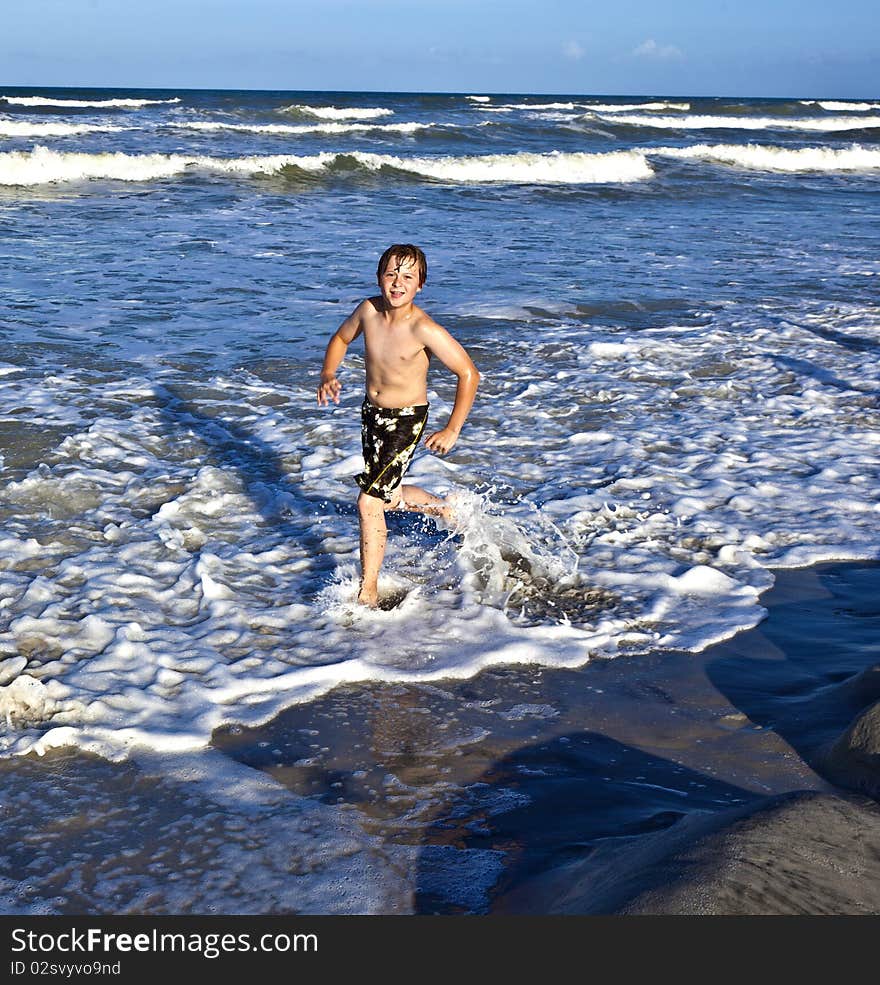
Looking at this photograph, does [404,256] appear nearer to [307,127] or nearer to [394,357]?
[394,357]

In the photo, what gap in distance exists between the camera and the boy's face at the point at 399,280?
4.24 meters

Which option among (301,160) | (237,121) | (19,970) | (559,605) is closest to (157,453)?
(559,605)

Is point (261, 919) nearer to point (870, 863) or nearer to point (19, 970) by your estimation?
point (19, 970)

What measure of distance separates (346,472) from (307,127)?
2967cm

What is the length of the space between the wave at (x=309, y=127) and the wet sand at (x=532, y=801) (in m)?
30.4

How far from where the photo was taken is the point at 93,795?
10.6 ft

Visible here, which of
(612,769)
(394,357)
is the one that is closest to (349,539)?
(394,357)

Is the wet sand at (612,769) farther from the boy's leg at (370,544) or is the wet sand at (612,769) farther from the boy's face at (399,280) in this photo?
the boy's face at (399,280)

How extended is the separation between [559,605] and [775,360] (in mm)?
5256

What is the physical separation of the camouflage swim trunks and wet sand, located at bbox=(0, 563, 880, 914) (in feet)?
3.33

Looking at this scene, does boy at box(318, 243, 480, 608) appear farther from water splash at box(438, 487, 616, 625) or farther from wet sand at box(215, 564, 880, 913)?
wet sand at box(215, 564, 880, 913)

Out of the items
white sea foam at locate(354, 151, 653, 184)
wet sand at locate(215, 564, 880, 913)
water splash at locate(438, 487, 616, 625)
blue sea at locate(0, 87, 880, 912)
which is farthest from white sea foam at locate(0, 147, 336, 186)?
wet sand at locate(215, 564, 880, 913)

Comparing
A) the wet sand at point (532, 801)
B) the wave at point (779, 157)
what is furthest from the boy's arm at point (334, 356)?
the wave at point (779, 157)

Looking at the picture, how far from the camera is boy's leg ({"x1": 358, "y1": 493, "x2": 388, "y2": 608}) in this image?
4547mm
